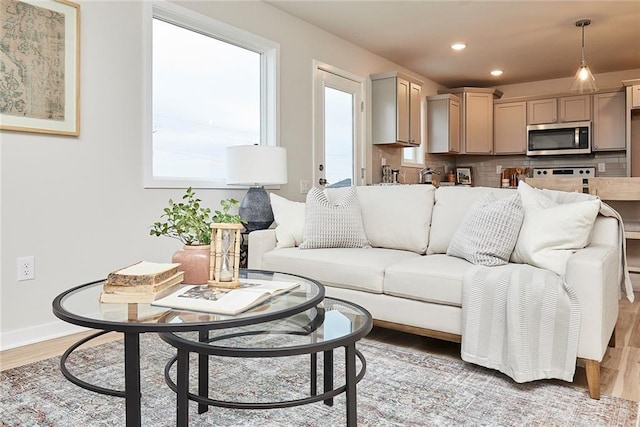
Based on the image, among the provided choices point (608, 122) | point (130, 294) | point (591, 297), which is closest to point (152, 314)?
point (130, 294)

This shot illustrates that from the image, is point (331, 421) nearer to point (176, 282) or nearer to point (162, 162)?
point (176, 282)

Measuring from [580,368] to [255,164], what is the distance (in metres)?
2.26

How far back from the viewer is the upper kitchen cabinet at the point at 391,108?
531 centimetres

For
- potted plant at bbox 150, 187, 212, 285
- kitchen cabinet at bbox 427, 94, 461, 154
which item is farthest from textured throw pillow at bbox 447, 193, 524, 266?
kitchen cabinet at bbox 427, 94, 461, 154

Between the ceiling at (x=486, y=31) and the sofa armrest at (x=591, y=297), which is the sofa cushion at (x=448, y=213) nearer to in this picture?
the sofa armrest at (x=591, y=297)

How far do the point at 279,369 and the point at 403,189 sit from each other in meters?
1.58

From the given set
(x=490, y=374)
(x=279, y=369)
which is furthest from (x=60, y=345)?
(x=490, y=374)

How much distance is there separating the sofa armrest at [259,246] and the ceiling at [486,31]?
2124 mm

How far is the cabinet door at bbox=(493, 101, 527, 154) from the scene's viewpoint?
6.78m

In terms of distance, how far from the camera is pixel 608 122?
20.2 feet

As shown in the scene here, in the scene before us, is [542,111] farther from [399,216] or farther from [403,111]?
[399,216]

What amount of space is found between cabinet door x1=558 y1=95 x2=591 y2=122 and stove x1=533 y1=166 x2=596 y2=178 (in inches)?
26.9

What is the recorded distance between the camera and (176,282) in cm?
165

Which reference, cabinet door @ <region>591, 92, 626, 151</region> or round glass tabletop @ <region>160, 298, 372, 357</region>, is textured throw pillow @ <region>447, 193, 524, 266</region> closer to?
round glass tabletop @ <region>160, 298, 372, 357</region>
